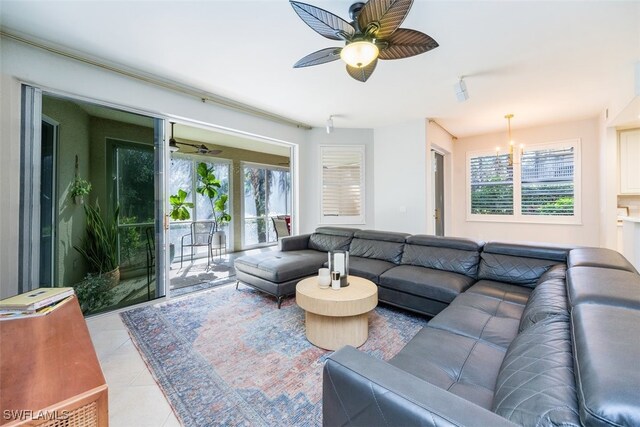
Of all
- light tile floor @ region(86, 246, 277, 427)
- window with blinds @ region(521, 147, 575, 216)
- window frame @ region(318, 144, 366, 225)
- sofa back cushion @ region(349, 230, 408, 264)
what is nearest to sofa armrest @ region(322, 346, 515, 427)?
light tile floor @ region(86, 246, 277, 427)

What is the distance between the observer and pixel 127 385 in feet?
5.80

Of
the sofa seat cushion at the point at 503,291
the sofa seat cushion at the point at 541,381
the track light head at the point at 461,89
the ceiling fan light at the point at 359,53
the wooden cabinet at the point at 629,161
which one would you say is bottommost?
the sofa seat cushion at the point at 503,291

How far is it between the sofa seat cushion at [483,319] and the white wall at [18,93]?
346cm

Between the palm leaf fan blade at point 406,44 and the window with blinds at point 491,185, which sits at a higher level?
the palm leaf fan blade at point 406,44

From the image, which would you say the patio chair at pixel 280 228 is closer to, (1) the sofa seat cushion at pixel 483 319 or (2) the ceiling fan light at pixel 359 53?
(1) the sofa seat cushion at pixel 483 319

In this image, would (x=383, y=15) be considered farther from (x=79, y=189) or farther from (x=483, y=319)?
(x=79, y=189)

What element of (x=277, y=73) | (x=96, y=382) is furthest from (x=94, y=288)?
(x=277, y=73)

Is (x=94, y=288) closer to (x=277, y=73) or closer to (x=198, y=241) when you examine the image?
(x=198, y=241)

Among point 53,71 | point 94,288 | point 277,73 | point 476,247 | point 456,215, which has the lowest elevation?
point 94,288

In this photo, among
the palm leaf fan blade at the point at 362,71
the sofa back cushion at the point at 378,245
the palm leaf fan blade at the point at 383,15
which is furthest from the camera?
the sofa back cushion at the point at 378,245

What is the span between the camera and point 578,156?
4.41 meters

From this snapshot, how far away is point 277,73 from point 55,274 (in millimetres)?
3028

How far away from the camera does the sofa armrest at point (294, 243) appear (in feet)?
13.5

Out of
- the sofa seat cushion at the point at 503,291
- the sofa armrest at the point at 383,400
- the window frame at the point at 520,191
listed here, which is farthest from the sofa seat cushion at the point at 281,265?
the window frame at the point at 520,191
